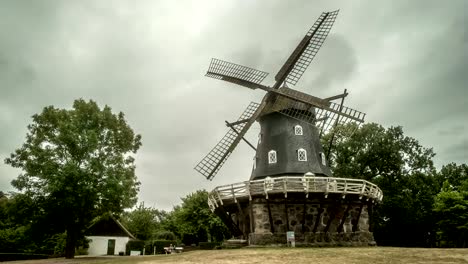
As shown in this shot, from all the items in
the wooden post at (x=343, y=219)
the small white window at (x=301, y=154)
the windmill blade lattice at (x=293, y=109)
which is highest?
the windmill blade lattice at (x=293, y=109)

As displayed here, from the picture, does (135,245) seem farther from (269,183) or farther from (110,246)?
(269,183)

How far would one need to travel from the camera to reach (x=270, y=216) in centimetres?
2055

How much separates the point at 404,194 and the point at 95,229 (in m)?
34.7

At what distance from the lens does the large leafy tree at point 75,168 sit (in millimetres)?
22828

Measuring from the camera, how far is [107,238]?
41.0 metres

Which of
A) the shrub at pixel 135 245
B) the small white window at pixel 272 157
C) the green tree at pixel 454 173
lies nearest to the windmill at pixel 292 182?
the small white window at pixel 272 157

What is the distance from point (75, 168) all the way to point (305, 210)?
1479 cm

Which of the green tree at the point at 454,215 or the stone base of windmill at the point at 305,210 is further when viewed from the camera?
the green tree at the point at 454,215

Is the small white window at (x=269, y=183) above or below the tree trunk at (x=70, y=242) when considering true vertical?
above

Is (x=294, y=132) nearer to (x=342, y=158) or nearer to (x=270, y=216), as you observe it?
(x=270, y=216)

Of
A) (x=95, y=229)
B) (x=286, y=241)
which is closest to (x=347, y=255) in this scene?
(x=286, y=241)

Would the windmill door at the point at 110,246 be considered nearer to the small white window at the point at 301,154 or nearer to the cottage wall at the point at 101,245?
the cottage wall at the point at 101,245

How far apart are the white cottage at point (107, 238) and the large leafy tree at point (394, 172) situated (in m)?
26.0

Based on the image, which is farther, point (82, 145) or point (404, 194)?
point (404, 194)
